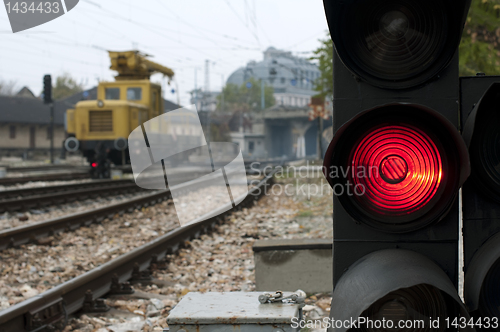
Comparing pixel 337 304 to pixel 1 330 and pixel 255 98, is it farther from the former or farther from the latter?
pixel 255 98

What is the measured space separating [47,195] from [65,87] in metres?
80.7

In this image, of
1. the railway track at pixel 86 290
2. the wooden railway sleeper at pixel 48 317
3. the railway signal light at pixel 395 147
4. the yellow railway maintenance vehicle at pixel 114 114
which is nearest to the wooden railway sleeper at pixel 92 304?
the railway track at pixel 86 290

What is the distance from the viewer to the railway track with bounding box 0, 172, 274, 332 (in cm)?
382

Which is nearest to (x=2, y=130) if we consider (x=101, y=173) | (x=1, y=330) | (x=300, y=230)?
(x=101, y=173)

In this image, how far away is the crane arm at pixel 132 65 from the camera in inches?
755

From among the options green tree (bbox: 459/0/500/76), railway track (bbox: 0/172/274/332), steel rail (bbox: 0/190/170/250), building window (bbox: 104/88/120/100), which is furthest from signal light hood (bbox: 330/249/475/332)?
building window (bbox: 104/88/120/100)

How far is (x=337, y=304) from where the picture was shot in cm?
142

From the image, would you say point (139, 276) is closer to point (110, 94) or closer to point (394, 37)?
point (394, 37)

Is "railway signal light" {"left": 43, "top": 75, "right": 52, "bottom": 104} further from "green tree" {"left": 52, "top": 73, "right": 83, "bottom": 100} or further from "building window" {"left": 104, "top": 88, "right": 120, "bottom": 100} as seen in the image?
"green tree" {"left": 52, "top": 73, "right": 83, "bottom": 100}

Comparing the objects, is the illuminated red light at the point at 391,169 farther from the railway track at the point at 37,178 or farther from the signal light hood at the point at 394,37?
the railway track at the point at 37,178

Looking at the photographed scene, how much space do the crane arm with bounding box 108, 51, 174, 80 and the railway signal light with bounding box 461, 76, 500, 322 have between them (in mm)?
18455

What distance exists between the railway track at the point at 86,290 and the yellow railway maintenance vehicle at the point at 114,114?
11.9m

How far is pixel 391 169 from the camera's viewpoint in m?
1.50

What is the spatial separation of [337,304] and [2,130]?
53405mm
